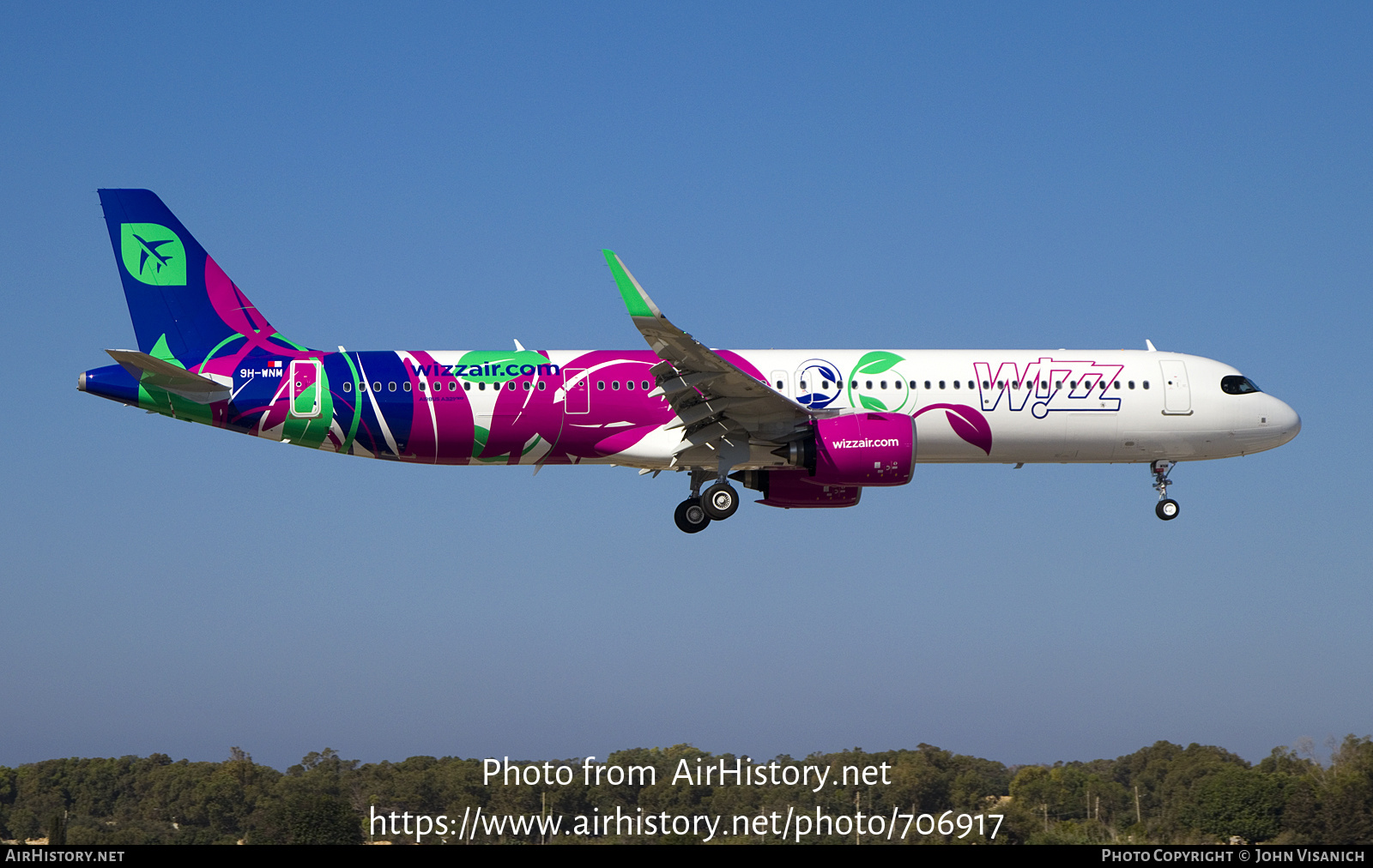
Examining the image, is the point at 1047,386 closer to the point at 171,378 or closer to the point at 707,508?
the point at 707,508

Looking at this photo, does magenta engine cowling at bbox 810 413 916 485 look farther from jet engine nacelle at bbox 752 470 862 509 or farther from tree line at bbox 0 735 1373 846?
tree line at bbox 0 735 1373 846

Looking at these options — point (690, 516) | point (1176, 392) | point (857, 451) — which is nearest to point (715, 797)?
point (690, 516)

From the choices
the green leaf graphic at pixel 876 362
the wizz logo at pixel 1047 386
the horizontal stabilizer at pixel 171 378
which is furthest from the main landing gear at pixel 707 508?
the horizontal stabilizer at pixel 171 378

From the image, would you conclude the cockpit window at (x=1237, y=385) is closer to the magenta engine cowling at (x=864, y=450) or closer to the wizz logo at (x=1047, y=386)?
the wizz logo at (x=1047, y=386)

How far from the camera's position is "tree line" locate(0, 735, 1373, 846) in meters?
31.5

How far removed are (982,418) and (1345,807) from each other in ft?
39.0

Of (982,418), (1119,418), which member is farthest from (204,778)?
(1119,418)

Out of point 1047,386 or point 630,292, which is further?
point 1047,386

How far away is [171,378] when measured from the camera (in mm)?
31375

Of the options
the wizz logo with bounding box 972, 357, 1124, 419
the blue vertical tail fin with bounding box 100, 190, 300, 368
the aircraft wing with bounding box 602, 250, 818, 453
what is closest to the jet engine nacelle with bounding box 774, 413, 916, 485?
the aircraft wing with bounding box 602, 250, 818, 453

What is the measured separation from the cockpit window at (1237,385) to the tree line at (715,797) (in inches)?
355

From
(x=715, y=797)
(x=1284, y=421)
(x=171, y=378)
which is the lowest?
(x=715, y=797)

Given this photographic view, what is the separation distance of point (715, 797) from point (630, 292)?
1388cm

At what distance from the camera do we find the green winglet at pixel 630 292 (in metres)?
28.9
